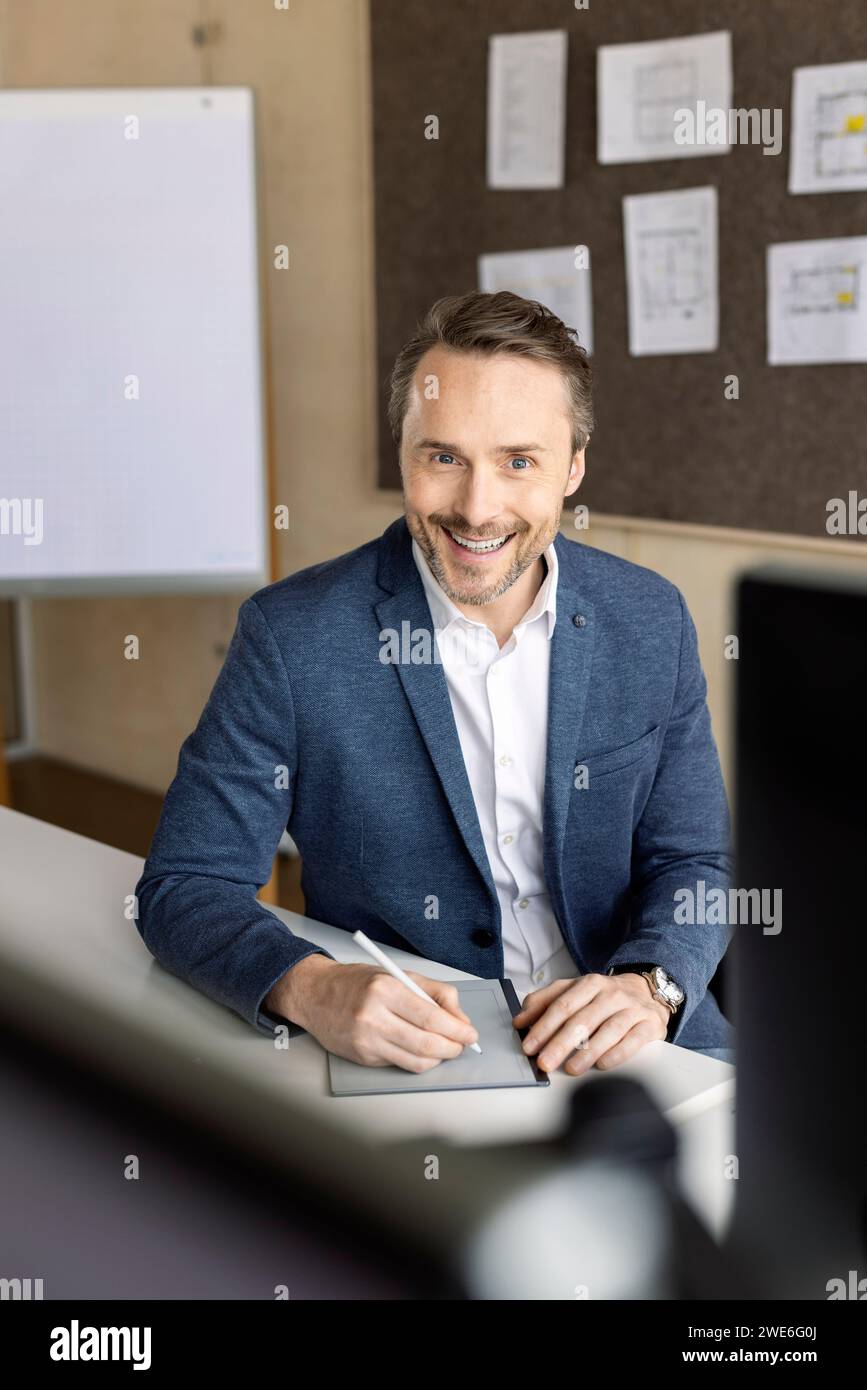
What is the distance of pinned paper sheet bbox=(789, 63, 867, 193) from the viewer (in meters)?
2.39

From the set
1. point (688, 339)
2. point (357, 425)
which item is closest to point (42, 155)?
point (357, 425)

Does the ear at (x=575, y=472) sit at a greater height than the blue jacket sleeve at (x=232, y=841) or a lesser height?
greater

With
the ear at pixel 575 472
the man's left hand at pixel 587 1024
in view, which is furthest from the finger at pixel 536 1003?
the ear at pixel 575 472

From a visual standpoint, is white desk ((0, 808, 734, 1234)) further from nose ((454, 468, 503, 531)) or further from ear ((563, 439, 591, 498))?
ear ((563, 439, 591, 498))

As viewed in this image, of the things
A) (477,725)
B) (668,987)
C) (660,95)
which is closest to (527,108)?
(660,95)

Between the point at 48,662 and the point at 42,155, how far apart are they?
6.61 ft

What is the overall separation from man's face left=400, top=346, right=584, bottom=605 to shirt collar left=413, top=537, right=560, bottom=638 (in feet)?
0.04

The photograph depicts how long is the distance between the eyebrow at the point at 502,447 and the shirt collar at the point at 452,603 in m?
0.12

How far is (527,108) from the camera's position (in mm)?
2930

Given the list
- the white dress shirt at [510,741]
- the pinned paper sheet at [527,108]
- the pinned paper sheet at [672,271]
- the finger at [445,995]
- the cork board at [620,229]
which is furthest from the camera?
the pinned paper sheet at [527,108]

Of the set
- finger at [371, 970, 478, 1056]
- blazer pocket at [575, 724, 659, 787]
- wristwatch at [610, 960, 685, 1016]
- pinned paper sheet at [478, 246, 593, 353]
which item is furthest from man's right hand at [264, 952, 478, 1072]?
pinned paper sheet at [478, 246, 593, 353]

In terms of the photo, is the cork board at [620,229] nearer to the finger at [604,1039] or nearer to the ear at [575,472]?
the ear at [575,472]

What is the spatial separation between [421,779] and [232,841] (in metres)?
0.20

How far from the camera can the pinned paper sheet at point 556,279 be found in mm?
2904
